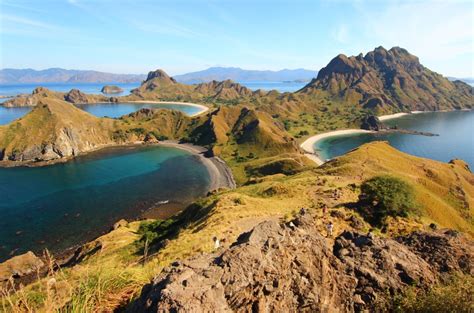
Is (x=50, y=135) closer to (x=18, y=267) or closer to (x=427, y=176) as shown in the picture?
(x=18, y=267)

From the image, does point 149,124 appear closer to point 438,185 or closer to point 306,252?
point 438,185

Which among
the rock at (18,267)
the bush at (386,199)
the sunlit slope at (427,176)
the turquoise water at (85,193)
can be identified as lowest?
the turquoise water at (85,193)

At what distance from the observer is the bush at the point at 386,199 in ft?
136

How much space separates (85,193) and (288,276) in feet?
356

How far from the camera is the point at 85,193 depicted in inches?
4065

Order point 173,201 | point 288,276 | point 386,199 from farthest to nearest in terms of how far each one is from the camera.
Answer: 1. point 173,201
2. point 386,199
3. point 288,276

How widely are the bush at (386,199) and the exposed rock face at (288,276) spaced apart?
28.6 meters

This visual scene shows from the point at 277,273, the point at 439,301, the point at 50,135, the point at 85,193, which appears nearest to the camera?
the point at 439,301

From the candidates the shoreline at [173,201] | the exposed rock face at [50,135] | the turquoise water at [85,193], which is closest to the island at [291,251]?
the shoreline at [173,201]

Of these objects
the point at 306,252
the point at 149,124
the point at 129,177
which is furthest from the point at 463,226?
the point at 149,124

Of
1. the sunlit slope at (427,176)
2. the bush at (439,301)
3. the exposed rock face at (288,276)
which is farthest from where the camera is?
the sunlit slope at (427,176)

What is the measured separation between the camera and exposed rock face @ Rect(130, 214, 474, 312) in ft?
26.6

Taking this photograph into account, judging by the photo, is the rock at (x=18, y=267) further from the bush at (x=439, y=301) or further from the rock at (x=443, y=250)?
the bush at (x=439, y=301)

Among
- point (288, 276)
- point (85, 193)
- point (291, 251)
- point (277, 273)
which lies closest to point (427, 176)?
point (291, 251)
